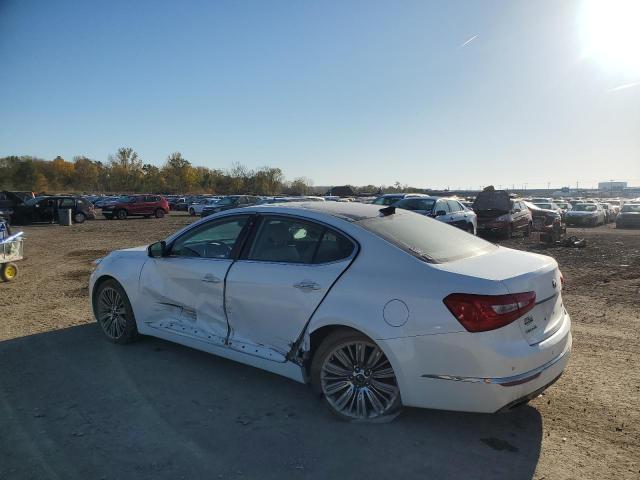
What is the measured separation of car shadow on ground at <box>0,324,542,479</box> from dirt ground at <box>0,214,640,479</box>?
0.01 metres

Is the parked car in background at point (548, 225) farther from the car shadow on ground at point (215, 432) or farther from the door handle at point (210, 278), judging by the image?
the door handle at point (210, 278)

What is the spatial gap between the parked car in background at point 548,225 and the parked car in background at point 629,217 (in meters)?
5.87

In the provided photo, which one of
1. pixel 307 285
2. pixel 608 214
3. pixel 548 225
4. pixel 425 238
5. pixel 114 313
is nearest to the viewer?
pixel 307 285

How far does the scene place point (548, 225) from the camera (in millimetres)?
19172

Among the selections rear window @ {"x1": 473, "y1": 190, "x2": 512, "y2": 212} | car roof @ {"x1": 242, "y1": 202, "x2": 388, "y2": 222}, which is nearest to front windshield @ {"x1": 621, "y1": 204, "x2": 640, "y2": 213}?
rear window @ {"x1": 473, "y1": 190, "x2": 512, "y2": 212}

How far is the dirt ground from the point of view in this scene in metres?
2.96

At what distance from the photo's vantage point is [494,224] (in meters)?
18.1

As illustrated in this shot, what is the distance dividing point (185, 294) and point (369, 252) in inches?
76.5

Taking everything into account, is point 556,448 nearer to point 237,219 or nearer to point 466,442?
point 466,442

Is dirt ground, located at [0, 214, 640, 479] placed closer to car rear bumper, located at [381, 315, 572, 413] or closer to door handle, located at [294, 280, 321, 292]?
car rear bumper, located at [381, 315, 572, 413]

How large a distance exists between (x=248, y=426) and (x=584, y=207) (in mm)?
33637

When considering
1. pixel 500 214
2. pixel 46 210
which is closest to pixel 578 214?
pixel 500 214

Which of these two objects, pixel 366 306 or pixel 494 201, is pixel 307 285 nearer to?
pixel 366 306

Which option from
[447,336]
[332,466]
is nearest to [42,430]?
[332,466]
